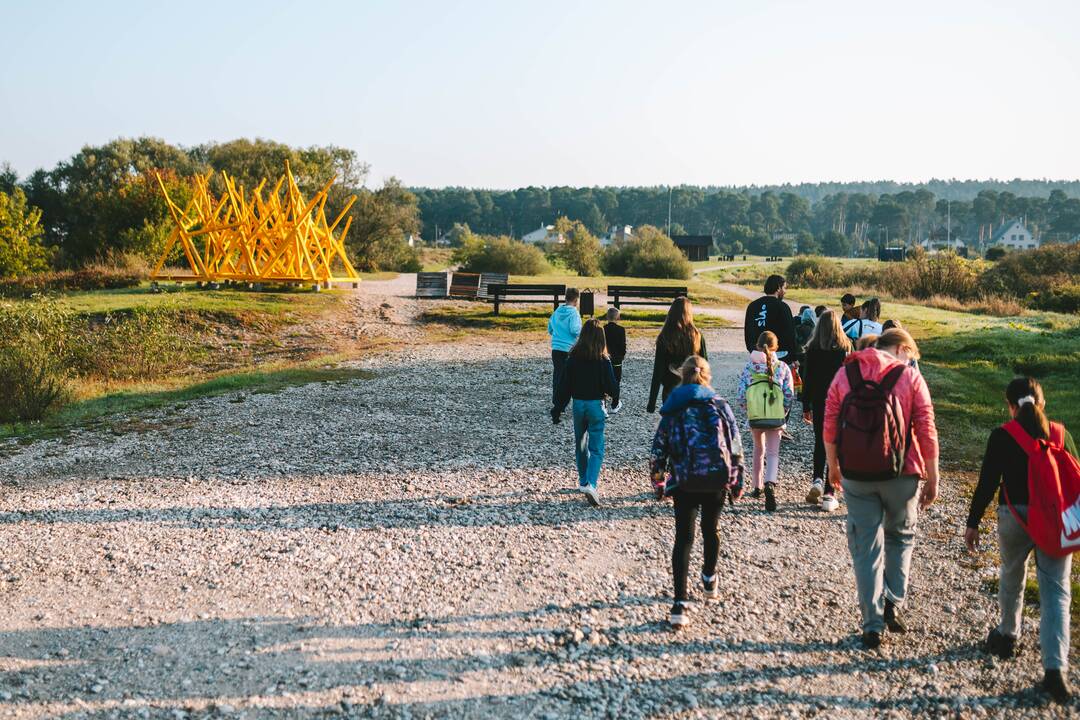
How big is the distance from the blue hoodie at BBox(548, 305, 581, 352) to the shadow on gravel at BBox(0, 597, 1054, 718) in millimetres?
5227

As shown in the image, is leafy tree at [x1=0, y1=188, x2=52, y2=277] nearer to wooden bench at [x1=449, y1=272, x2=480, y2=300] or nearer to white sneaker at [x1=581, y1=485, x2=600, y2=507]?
wooden bench at [x1=449, y1=272, x2=480, y2=300]

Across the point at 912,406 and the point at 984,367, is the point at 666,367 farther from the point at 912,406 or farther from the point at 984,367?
the point at 984,367

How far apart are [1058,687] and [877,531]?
4.06 feet

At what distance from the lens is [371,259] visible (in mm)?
51375

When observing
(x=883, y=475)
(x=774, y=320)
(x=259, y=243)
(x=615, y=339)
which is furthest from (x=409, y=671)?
(x=259, y=243)

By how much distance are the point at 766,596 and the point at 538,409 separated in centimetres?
703

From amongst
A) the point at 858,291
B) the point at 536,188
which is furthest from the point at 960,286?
the point at 536,188

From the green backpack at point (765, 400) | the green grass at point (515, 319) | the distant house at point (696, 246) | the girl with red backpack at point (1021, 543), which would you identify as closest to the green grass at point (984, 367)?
the green backpack at point (765, 400)

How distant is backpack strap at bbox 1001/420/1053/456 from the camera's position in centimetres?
472

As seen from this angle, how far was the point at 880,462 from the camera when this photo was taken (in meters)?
5.05

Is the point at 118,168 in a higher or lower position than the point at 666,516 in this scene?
higher

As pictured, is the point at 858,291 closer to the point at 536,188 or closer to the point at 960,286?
the point at 960,286

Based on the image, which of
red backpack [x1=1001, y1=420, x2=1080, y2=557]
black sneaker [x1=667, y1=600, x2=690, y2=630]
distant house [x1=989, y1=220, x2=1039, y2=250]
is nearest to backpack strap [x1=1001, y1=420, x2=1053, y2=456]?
red backpack [x1=1001, y1=420, x2=1080, y2=557]

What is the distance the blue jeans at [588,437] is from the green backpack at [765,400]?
1.43m
